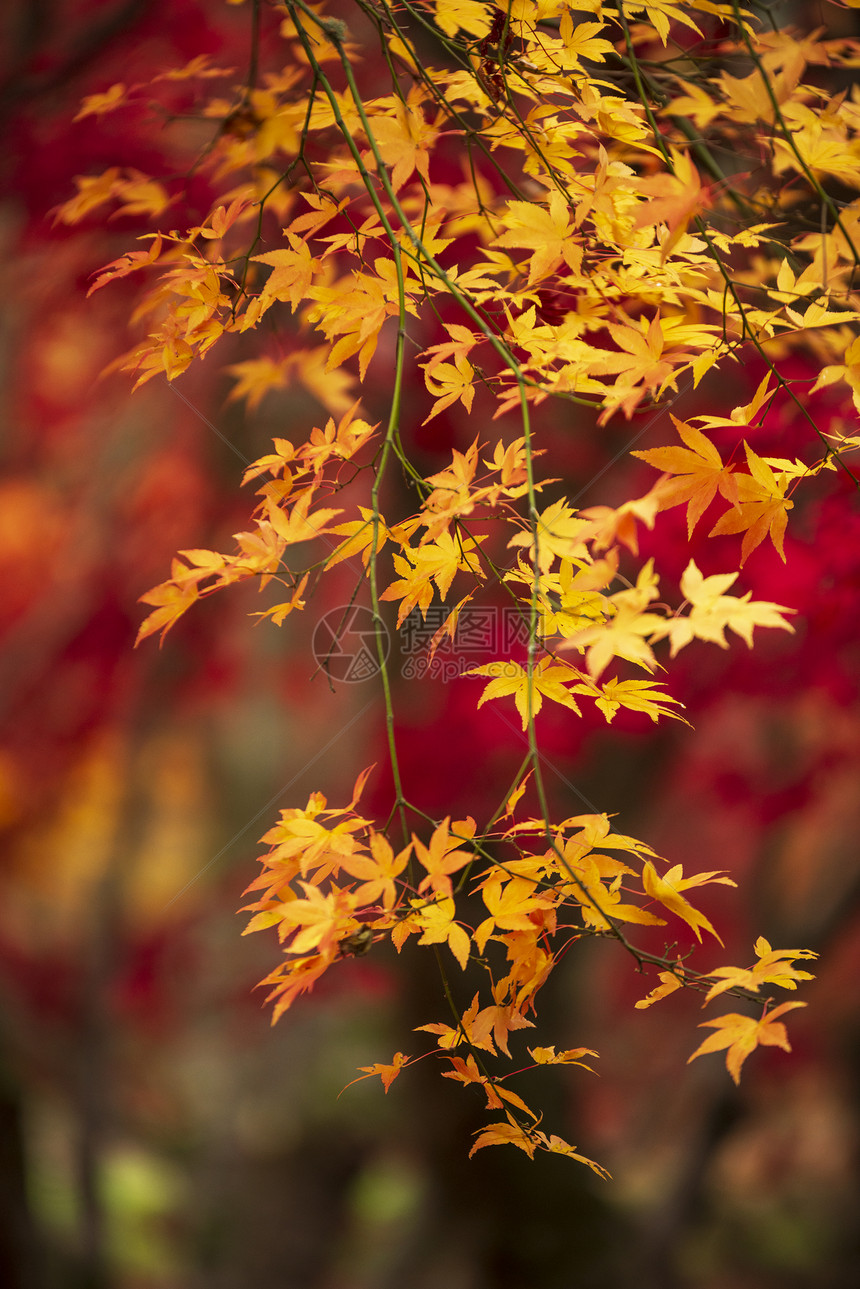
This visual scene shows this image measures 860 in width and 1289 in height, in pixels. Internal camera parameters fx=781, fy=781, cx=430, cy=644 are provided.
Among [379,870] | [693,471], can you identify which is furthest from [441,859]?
[693,471]

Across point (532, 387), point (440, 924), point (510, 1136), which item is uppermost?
point (532, 387)

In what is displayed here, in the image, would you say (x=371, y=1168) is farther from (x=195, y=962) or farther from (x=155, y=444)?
(x=155, y=444)

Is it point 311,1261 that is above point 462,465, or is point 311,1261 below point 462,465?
below

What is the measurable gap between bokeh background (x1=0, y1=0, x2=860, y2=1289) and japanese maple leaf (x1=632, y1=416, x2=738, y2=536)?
0.96 meters

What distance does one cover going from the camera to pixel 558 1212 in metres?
2.18

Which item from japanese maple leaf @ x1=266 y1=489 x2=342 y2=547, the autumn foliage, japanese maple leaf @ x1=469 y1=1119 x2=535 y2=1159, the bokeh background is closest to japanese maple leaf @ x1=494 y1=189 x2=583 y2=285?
the autumn foliage

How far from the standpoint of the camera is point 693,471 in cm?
79

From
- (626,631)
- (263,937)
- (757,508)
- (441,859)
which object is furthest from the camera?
(263,937)

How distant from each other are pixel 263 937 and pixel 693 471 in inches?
109

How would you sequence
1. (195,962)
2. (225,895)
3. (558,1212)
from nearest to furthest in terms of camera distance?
1. (558,1212)
2. (195,962)
3. (225,895)

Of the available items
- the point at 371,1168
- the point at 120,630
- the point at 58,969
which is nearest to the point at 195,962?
the point at 58,969

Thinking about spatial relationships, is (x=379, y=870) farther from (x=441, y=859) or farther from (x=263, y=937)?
(x=263, y=937)

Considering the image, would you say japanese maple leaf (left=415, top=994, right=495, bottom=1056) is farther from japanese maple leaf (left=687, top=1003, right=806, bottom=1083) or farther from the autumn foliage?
japanese maple leaf (left=687, top=1003, right=806, bottom=1083)

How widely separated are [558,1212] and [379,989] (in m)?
0.91
